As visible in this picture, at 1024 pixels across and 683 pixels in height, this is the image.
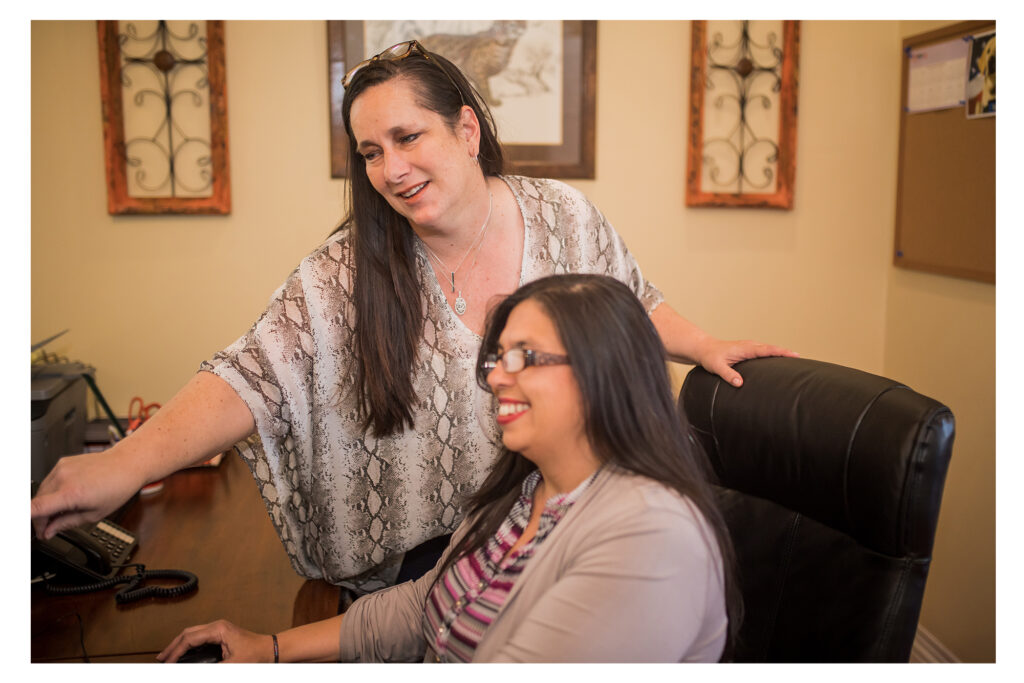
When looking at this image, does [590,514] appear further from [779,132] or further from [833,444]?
[779,132]

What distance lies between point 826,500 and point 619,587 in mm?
363

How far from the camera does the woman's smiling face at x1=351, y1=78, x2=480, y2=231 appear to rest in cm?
130

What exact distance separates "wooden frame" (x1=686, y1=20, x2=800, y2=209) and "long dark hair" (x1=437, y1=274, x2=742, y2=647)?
5.44 feet

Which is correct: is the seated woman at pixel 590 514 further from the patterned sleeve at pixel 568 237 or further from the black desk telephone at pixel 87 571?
the black desk telephone at pixel 87 571

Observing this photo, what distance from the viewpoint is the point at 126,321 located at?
253 cm

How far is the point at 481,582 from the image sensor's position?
3.70ft

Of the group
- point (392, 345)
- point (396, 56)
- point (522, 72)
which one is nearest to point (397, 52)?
point (396, 56)

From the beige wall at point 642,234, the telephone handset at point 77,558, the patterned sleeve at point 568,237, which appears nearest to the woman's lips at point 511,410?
the patterned sleeve at point 568,237

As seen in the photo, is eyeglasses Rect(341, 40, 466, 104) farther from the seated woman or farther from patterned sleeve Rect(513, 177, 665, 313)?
the seated woman

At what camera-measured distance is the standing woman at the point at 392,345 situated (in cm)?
131
